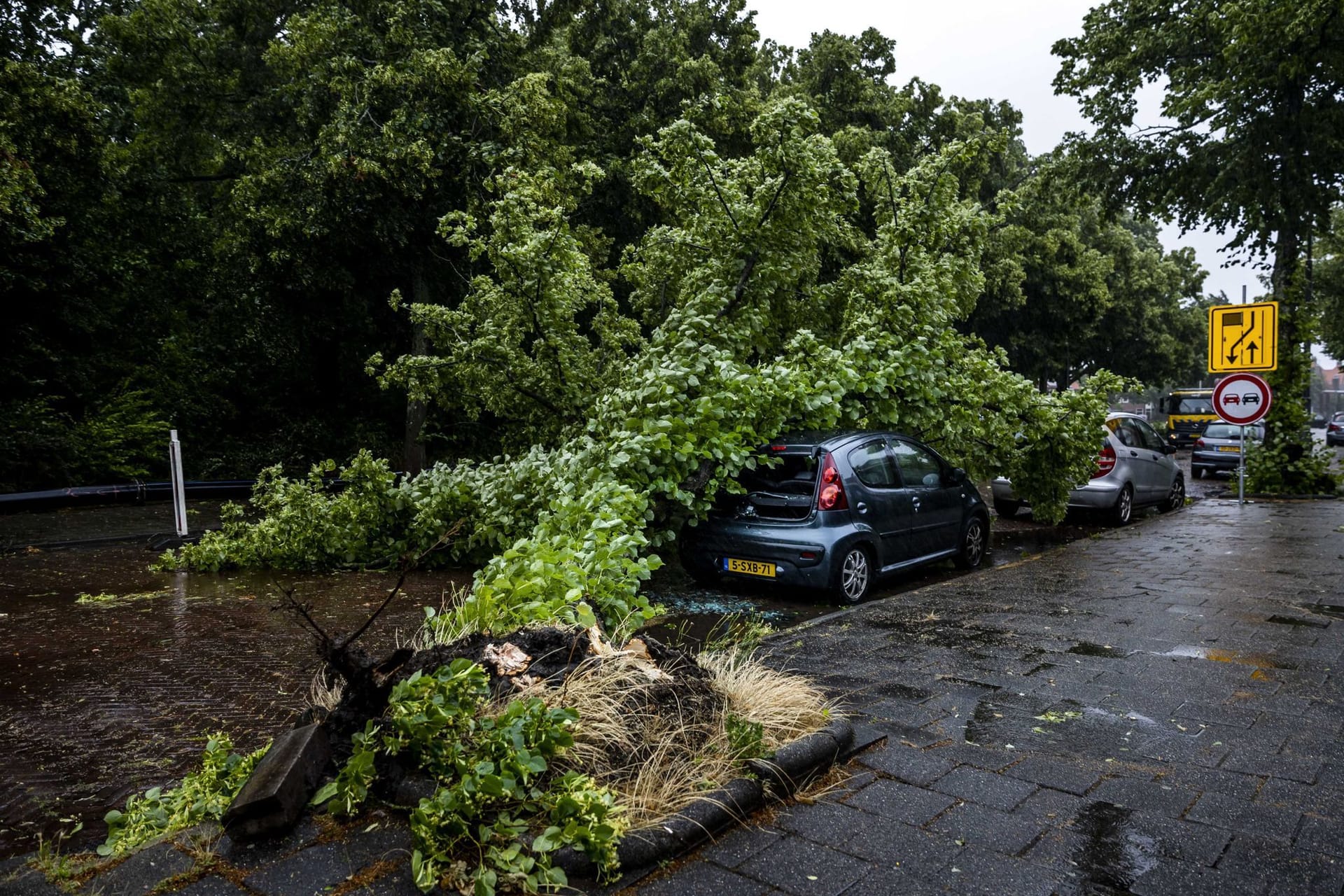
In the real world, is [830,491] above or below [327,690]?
above

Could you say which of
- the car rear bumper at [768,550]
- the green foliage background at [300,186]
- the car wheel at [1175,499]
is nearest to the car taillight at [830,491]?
the car rear bumper at [768,550]

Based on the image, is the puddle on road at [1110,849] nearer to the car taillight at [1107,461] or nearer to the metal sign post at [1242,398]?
the car taillight at [1107,461]

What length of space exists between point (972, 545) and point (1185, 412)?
31.4 m

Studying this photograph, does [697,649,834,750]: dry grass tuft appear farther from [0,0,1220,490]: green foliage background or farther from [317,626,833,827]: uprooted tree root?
[0,0,1220,490]: green foliage background

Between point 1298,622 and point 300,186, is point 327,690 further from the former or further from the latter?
point 300,186

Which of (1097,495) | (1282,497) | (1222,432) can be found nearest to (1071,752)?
(1097,495)

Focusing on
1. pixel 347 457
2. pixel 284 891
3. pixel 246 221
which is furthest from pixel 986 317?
pixel 284 891

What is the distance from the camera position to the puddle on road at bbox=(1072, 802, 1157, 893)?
2.97 m

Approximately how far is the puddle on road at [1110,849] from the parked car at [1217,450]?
21.5m

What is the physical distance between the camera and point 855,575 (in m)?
7.99

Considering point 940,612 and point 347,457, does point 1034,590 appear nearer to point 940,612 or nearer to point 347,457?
point 940,612

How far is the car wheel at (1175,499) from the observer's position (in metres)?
15.1

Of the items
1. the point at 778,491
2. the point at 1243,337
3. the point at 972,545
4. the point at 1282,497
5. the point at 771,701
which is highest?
the point at 1243,337

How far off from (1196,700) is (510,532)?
5791 mm
